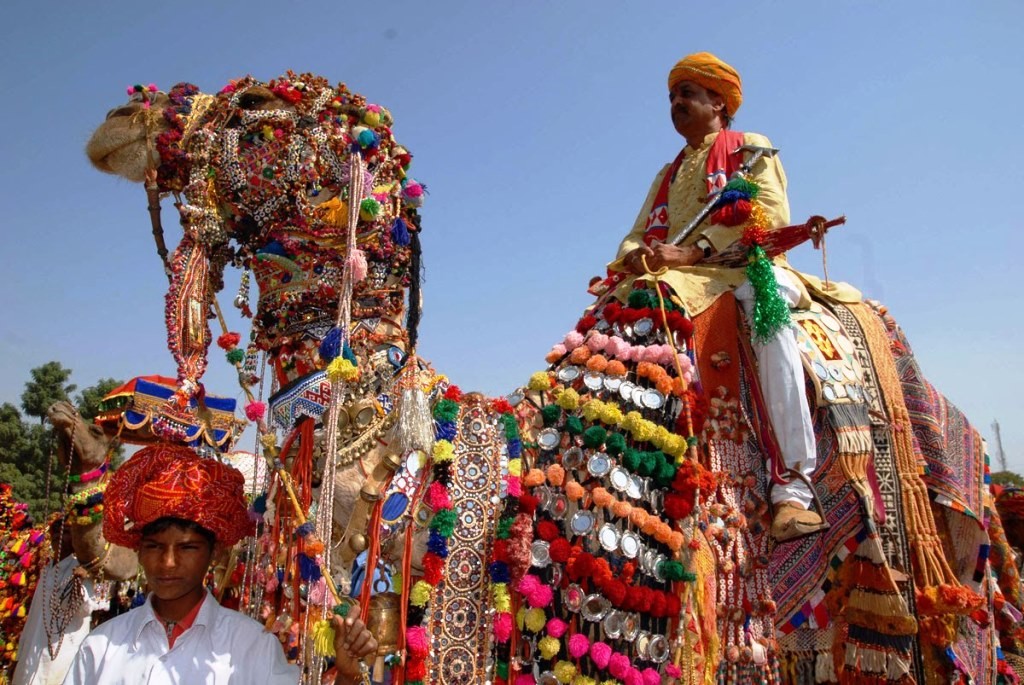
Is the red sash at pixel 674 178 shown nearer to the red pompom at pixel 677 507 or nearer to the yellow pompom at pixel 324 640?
the red pompom at pixel 677 507

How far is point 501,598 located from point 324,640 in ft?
2.39

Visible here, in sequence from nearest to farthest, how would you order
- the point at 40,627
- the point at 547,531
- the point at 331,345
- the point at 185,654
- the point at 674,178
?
the point at 185,654
the point at 331,345
the point at 547,531
the point at 674,178
the point at 40,627

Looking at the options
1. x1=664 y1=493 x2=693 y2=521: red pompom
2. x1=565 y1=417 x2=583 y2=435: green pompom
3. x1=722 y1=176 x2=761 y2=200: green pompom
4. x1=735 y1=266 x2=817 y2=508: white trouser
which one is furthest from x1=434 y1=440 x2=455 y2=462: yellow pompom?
x1=722 y1=176 x2=761 y2=200: green pompom

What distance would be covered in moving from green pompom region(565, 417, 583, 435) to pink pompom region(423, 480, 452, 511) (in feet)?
1.96

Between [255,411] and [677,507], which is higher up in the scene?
[255,411]

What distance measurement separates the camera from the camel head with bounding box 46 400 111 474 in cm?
562

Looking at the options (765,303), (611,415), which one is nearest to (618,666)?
(611,415)

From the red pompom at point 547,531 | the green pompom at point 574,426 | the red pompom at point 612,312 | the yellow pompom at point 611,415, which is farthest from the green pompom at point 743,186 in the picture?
the red pompom at point 547,531

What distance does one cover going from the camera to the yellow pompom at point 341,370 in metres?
2.53

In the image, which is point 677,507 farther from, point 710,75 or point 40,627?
point 40,627

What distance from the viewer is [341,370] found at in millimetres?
2531

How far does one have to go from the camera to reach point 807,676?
3621 mm

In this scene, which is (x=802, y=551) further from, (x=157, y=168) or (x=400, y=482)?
(x=157, y=168)

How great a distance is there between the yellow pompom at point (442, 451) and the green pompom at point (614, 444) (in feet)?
2.18
